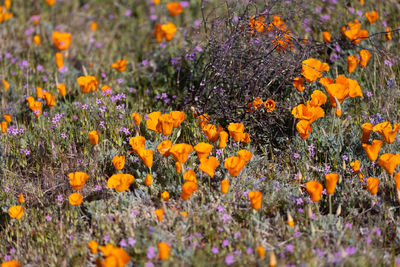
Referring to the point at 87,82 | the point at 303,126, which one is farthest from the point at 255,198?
the point at 87,82

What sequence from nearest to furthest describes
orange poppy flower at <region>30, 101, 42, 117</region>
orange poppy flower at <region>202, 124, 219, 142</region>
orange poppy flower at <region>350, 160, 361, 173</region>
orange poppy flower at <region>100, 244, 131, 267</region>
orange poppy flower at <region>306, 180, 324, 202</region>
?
orange poppy flower at <region>100, 244, 131, 267</region>, orange poppy flower at <region>306, 180, 324, 202</region>, orange poppy flower at <region>350, 160, 361, 173</region>, orange poppy flower at <region>202, 124, 219, 142</region>, orange poppy flower at <region>30, 101, 42, 117</region>

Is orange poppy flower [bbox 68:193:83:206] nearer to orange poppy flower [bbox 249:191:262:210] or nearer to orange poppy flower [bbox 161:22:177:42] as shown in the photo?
orange poppy flower [bbox 249:191:262:210]

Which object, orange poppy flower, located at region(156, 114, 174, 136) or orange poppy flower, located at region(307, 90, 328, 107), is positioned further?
orange poppy flower, located at region(307, 90, 328, 107)

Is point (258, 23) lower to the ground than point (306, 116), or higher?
higher

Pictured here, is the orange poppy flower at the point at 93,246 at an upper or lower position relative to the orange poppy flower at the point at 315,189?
lower

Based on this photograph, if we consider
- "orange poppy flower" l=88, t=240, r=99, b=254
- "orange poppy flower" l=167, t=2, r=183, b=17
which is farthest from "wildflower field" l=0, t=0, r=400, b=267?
"orange poppy flower" l=167, t=2, r=183, b=17

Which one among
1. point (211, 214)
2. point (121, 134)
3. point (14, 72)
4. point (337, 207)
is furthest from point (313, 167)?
point (14, 72)

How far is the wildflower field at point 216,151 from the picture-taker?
251 centimetres

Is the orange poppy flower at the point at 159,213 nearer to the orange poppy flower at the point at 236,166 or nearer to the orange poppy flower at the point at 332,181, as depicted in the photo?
the orange poppy flower at the point at 236,166

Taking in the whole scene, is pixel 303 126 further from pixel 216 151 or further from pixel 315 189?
pixel 216 151

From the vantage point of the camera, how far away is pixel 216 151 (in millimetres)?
3113

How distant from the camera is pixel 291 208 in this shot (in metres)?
2.74

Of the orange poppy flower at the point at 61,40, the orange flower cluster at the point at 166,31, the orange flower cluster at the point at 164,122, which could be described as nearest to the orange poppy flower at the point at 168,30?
the orange flower cluster at the point at 166,31

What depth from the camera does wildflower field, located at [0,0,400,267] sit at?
251cm
